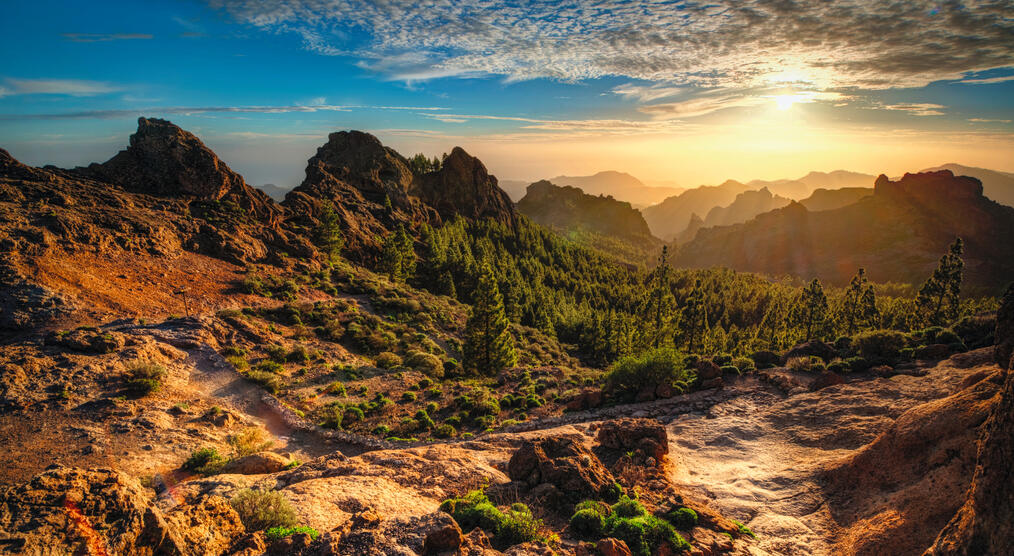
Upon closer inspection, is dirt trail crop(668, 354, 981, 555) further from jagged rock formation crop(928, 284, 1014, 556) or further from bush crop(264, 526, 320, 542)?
bush crop(264, 526, 320, 542)

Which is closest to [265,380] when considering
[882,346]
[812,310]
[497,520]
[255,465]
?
[255,465]

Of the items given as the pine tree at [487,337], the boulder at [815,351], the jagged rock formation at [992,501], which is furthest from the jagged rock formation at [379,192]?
the jagged rock formation at [992,501]

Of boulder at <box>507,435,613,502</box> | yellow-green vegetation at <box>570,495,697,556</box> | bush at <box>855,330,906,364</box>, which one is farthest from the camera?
bush at <box>855,330,906,364</box>

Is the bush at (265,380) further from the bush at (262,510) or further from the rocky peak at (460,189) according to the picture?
the rocky peak at (460,189)

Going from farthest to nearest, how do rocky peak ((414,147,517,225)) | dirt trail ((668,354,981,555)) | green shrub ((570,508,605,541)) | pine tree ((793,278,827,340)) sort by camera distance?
rocky peak ((414,147,517,225)) < pine tree ((793,278,827,340)) < dirt trail ((668,354,981,555)) < green shrub ((570,508,605,541))

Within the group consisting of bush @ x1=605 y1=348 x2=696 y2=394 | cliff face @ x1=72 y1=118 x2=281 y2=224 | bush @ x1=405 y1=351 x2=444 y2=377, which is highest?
cliff face @ x1=72 y1=118 x2=281 y2=224

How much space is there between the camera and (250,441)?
21438 millimetres

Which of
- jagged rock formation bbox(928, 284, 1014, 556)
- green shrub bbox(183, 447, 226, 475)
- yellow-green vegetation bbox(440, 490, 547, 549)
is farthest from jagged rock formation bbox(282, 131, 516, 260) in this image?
jagged rock formation bbox(928, 284, 1014, 556)

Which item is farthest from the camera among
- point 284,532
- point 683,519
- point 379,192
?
point 379,192

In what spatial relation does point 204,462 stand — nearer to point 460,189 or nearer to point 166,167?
point 166,167

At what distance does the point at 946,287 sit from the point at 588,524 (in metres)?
71.3

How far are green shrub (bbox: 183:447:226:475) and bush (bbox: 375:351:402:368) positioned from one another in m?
21.1

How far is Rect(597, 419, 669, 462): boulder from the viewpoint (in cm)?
2231

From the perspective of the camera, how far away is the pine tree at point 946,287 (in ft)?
175
